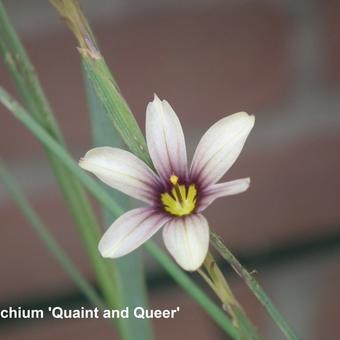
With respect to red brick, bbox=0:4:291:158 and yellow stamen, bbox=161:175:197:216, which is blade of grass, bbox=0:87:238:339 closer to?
yellow stamen, bbox=161:175:197:216

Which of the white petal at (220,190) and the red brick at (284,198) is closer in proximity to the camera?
the white petal at (220,190)

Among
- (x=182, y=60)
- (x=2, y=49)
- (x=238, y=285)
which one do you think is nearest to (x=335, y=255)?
(x=238, y=285)

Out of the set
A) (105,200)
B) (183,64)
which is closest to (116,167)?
(105,200)

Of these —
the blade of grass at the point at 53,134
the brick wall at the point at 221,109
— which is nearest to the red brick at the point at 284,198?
the brick wall at the point at 221,109

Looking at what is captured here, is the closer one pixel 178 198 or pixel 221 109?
pixel 178 198

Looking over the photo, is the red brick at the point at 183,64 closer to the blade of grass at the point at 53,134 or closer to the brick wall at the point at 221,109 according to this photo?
the brick wall at the point at 221,109

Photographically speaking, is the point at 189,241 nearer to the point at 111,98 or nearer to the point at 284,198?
the point at 111,98
